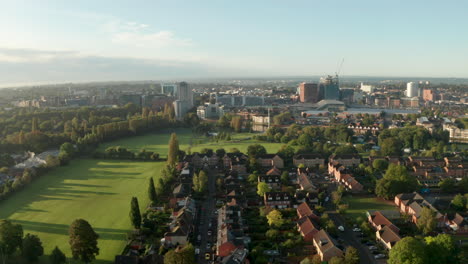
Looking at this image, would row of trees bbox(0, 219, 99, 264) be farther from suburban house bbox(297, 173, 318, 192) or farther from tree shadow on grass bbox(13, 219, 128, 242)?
suburban house bbox(297, 173, 318, 192)

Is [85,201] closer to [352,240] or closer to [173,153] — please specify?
[173,153]

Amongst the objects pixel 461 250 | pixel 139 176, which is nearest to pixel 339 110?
pixel 139 176

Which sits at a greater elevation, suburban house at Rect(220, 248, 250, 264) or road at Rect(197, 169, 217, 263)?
suburban house at Rect(220, 248, 250, 264)

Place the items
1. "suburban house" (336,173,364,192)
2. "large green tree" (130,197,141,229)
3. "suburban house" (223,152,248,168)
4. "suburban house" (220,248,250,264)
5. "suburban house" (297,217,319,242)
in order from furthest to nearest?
"suburban house" (223,152,248,168)
"suburban house" (336,173,364,192)
"large green tree" (130,197,141,229)
"suburban house" (297,217,319,242)
"suburban house" (220,248,250,264)

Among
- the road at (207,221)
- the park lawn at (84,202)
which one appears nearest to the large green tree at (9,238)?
the park lawn at (84,202)

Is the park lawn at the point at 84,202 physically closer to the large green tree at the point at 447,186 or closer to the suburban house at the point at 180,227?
the suburban house at the point at 180,227

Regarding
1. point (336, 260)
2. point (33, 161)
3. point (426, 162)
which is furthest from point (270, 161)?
point (33, 161)

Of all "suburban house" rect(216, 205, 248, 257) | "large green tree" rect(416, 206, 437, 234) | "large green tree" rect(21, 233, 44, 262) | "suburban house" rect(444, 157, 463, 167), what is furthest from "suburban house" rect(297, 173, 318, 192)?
"large green tree" rect(21, 233, 44, 262)
